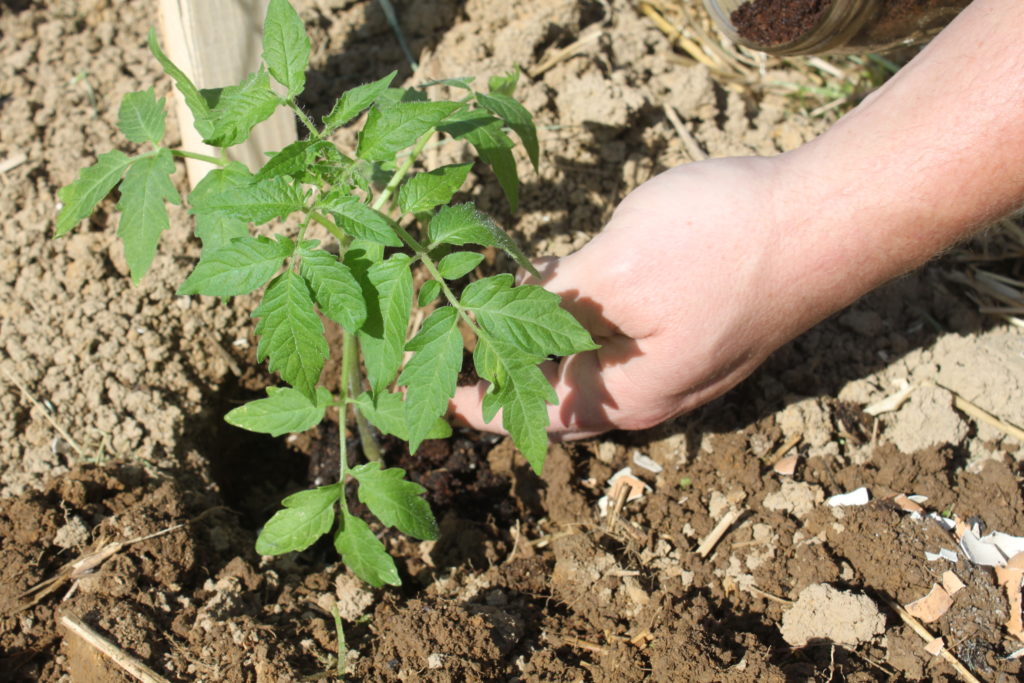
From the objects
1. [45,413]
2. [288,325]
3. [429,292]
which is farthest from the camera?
[45,413]

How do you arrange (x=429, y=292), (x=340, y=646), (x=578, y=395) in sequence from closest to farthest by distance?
(x=429, y=292)
(x=340, y=646)
(x=578, y=395)

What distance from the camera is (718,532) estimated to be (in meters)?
2.28

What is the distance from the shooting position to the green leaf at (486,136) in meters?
2.04

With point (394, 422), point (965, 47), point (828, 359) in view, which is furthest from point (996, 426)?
point (394, 422)

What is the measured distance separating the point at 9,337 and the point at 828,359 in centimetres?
239

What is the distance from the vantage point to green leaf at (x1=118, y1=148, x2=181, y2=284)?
77.6 inches

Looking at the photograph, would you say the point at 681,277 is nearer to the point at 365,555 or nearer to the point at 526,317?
the point at 526,317

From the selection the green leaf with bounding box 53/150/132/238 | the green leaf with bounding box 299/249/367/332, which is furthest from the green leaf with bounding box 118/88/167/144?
the green leaf with bounding box 299/249/367/332

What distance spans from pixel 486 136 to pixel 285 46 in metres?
0.49

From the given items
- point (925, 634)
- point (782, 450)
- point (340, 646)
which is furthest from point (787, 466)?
point (340, 646)

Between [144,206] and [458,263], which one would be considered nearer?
[458,263]

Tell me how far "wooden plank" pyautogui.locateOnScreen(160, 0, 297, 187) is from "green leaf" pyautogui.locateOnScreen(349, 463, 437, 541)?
1.26 m

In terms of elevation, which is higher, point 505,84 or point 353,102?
point 353,102

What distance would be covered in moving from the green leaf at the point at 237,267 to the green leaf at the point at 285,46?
1.20 feet
